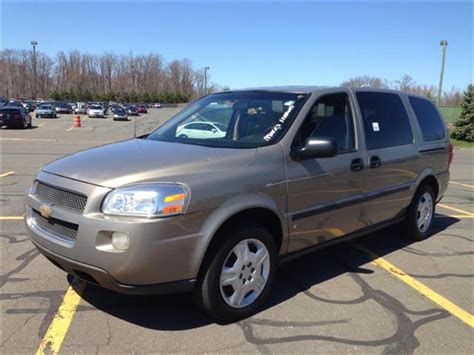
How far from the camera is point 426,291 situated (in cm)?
449

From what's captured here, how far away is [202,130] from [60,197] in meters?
1.47

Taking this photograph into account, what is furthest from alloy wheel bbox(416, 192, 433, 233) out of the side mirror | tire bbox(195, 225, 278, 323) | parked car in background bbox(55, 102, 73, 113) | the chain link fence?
parked car in background bbox(55, 102, 73, 113)

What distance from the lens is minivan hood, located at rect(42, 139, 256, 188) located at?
3.34 metres

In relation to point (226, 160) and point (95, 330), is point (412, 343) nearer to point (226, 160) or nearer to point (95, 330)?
point (226, 160)

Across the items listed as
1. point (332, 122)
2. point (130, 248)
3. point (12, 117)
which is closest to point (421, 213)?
point (332, 122)

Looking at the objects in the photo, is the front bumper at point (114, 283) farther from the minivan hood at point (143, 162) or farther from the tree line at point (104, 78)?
the tree line at point (104, 78)

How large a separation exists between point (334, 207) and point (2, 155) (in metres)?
13.1

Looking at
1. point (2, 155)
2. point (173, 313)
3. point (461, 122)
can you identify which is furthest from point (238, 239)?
point (461, 122)

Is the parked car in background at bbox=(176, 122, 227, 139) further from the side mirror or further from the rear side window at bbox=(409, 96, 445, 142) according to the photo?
the rear side window at bbox=(409, 96, 445, 142)

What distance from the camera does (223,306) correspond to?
3617 mm

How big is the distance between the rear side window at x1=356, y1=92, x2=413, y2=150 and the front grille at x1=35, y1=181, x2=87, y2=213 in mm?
2914

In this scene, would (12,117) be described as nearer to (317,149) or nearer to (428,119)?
(428,119)

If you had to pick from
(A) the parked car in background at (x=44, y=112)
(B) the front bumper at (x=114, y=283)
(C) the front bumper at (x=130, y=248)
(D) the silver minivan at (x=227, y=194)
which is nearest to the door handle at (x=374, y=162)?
(D) the silver minivan at (x=227, y=194)

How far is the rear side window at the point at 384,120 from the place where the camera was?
4961 millimetres
